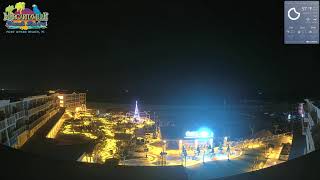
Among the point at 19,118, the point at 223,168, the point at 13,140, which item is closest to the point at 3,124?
the point at 13,140

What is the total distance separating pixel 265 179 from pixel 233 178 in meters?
0.24

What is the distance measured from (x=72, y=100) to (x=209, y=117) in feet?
28.1

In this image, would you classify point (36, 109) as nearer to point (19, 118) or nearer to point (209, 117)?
point (19, 118)

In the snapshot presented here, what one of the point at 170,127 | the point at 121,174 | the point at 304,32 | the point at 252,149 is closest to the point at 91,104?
the point at 170,127

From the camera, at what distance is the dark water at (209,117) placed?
46.1ft

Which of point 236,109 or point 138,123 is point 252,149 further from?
point 236,109

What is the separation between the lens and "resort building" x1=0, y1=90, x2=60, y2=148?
7.32m

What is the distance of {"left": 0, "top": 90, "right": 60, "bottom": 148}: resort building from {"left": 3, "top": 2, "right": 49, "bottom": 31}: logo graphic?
2.60 m

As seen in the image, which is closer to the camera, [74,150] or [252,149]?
[74,150]

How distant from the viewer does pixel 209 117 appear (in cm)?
1773

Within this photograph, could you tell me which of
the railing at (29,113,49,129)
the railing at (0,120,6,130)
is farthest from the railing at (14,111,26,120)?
the railing at (0,120,6,130)

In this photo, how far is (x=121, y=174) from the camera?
2.42 m

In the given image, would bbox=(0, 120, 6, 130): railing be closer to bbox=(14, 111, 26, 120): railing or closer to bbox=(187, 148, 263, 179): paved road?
bbox=(14, 111, 26, 120): railing

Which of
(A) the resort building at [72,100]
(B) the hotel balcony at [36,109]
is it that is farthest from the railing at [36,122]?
(A) the resort building at [72,100]
